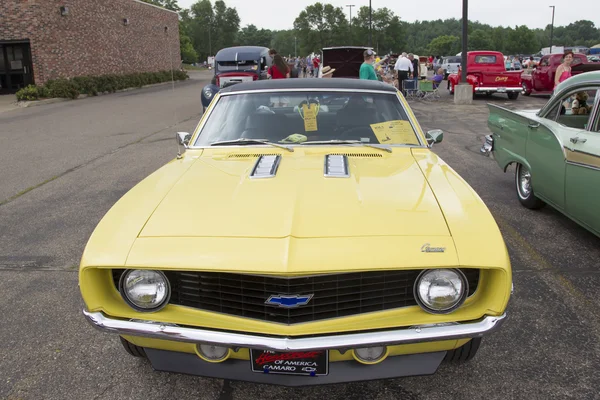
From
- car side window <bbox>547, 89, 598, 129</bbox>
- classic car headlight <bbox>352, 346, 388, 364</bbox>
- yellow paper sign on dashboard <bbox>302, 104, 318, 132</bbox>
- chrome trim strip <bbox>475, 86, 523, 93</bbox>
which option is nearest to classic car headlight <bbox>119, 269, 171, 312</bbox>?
classic car headlight <bbox>352, 346, 388, 364</bbox>

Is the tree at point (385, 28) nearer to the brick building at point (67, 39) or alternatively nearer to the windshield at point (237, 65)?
the brick building at point (67, 39)

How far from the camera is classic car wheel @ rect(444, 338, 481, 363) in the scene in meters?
2.43

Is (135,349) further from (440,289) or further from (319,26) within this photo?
(319,26)

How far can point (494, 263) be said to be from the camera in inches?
86.8

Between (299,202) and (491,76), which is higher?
(491,76)

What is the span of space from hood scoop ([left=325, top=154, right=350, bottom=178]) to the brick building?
20.8m

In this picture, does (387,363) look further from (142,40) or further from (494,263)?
(142,40)

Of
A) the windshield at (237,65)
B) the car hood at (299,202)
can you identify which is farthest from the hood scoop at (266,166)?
the windshield at (237,65)

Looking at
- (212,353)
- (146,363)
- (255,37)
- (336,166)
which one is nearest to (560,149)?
(336,166)

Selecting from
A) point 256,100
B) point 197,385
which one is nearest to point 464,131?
point 256,100

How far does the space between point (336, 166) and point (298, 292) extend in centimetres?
114

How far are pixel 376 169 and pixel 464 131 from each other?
9.03 meters

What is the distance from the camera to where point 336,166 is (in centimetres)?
315

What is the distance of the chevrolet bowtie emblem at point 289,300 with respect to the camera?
86.0 inches
